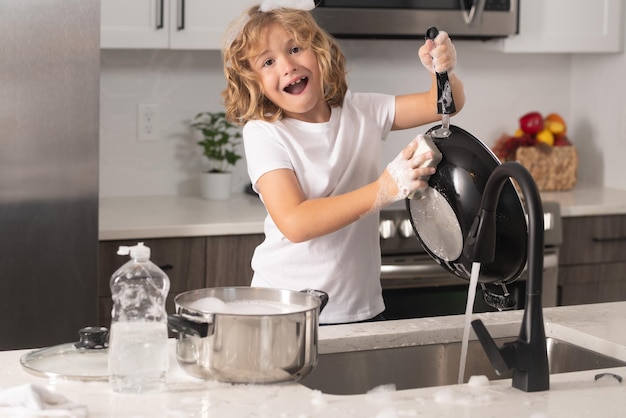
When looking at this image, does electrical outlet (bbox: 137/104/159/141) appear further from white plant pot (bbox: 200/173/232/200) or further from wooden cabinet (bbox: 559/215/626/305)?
wooden cabinet (bbox: 559/215/626/305)

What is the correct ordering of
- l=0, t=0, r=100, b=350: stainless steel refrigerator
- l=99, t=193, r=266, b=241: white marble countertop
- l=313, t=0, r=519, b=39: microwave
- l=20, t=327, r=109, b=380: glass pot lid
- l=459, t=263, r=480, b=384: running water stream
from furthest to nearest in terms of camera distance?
1. l=313, t=0, r=519, b=39: microwave
2. l=99, t=193, r=266, b=241: white marble countertop
3. l=0, t=0, r=100, b=350: stainless steel refrigerator
4. l=459, t=263, r=480, b=384: running water stream
5. l=20, t=327, r=109, b=380: glass pot lid

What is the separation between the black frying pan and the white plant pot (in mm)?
1670

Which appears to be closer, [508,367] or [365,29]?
[508,367]

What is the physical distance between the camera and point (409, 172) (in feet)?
5.33

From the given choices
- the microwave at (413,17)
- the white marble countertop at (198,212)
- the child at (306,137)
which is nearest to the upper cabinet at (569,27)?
the microwave at (413,17)

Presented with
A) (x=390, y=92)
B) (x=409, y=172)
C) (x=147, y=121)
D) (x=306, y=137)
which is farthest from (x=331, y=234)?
(x=390, y=92)

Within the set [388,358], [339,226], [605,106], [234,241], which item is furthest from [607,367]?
[605,106]

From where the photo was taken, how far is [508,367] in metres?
1.37

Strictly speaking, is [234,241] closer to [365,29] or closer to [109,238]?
[109,238]

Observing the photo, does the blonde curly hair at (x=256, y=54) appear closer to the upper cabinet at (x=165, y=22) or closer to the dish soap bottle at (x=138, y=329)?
the dish soap bottle at (x=138, y=329)

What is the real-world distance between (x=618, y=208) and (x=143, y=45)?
1.58 meters

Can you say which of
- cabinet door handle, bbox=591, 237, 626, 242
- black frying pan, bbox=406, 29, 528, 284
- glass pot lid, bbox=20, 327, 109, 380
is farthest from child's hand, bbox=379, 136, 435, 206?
cabinet door handle, bbox=591, 237, 626, 242

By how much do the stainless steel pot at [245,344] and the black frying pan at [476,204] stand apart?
12.0 inches

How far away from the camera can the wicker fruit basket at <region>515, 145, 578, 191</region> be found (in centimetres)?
346
